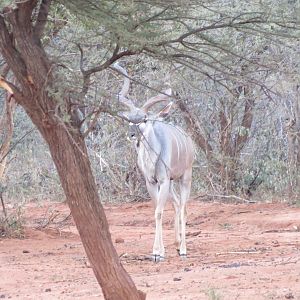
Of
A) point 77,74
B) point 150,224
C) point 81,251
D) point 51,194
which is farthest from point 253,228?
point 77,74

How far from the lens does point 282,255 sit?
37.8ft

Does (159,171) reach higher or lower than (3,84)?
lower

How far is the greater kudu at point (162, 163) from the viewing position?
11898mm

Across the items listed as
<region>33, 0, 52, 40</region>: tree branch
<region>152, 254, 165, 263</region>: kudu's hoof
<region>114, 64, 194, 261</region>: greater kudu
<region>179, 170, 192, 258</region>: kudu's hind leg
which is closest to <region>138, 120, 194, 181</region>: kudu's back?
<region>114, 64, 194, 261</region>: greater kudu

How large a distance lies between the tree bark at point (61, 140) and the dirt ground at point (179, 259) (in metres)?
1.04

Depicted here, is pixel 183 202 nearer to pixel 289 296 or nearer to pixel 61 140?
pixel 289 296

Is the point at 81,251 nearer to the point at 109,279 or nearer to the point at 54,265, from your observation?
the point at 54,265

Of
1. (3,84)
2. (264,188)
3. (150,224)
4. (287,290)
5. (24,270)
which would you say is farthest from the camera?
(264,188)

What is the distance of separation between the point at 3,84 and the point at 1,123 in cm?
705

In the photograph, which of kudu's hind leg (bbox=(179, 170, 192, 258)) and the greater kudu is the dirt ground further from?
the greater kudu

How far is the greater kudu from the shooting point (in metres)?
11.9

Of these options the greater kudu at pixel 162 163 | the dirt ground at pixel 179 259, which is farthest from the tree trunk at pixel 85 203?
the greater kudu at pixel 162 163

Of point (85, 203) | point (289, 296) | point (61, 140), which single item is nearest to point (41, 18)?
point (61, 140)

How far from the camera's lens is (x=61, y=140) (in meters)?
6.71
